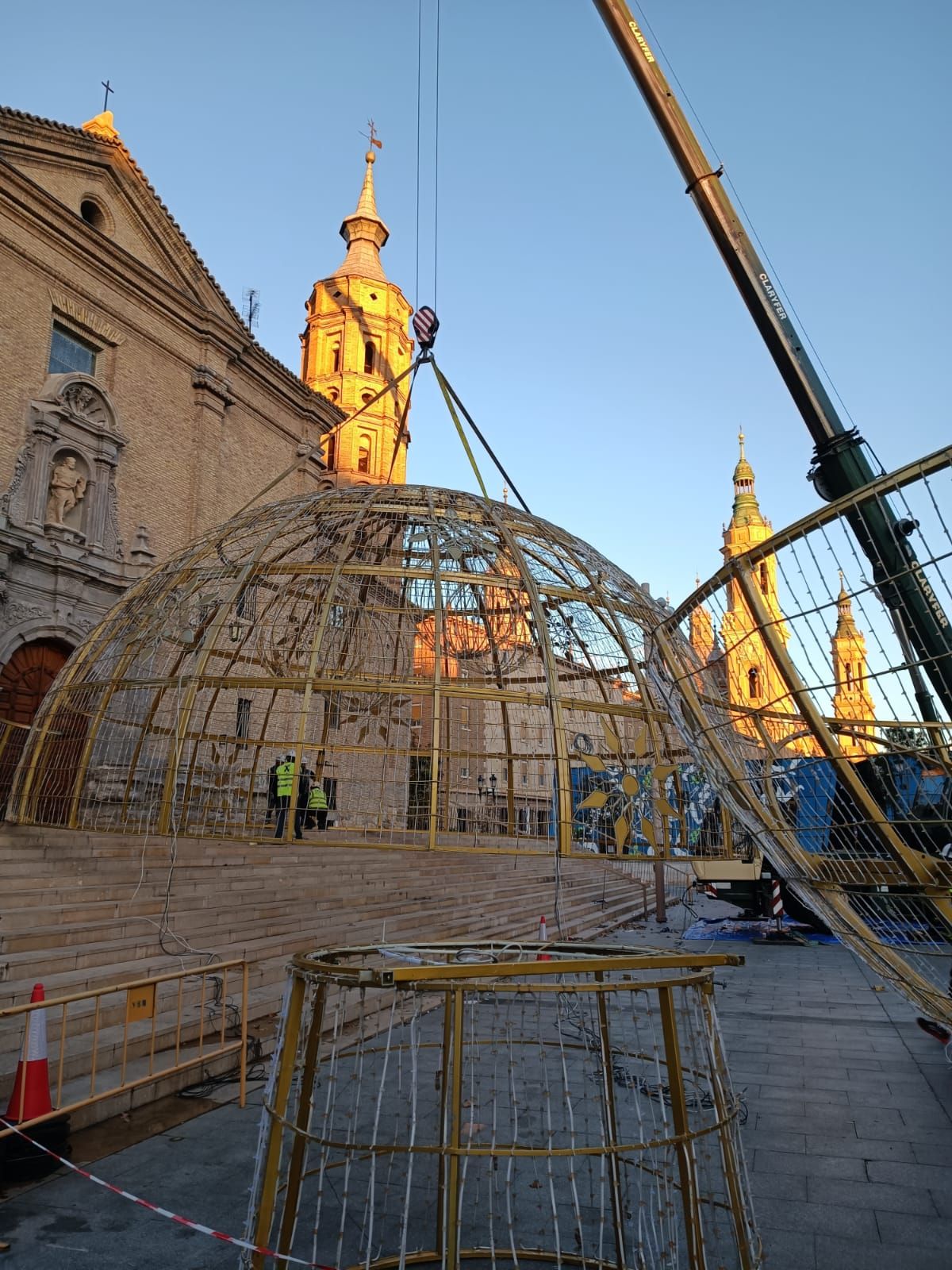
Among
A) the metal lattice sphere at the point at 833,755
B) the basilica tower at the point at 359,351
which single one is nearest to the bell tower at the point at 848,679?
the metal lattice sphere at the point at 833,755

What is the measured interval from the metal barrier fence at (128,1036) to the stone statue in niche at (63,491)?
13372 millimetres

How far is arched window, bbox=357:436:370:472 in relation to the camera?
38869 millimetres

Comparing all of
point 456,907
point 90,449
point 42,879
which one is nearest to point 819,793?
point 42,879

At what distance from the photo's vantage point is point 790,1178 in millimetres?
4652

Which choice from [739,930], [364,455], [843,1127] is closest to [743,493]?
[364,455]

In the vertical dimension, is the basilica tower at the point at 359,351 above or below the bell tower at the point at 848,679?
above

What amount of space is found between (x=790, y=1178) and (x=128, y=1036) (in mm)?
4050

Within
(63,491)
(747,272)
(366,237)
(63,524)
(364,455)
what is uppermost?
(366,237)

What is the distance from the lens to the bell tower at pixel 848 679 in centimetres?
329

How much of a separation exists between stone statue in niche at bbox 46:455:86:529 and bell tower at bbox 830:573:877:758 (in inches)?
684

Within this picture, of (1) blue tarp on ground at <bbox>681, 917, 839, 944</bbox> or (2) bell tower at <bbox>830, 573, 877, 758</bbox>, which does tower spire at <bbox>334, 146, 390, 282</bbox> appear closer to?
(1) blue tarp on ground at <bbox>681, 917, 839, 944</bbox>

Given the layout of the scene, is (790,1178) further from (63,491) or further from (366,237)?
(366,237)

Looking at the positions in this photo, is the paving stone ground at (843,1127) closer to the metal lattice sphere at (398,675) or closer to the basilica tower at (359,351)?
the metal lattice sphere at (398,675)

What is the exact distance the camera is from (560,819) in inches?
258
